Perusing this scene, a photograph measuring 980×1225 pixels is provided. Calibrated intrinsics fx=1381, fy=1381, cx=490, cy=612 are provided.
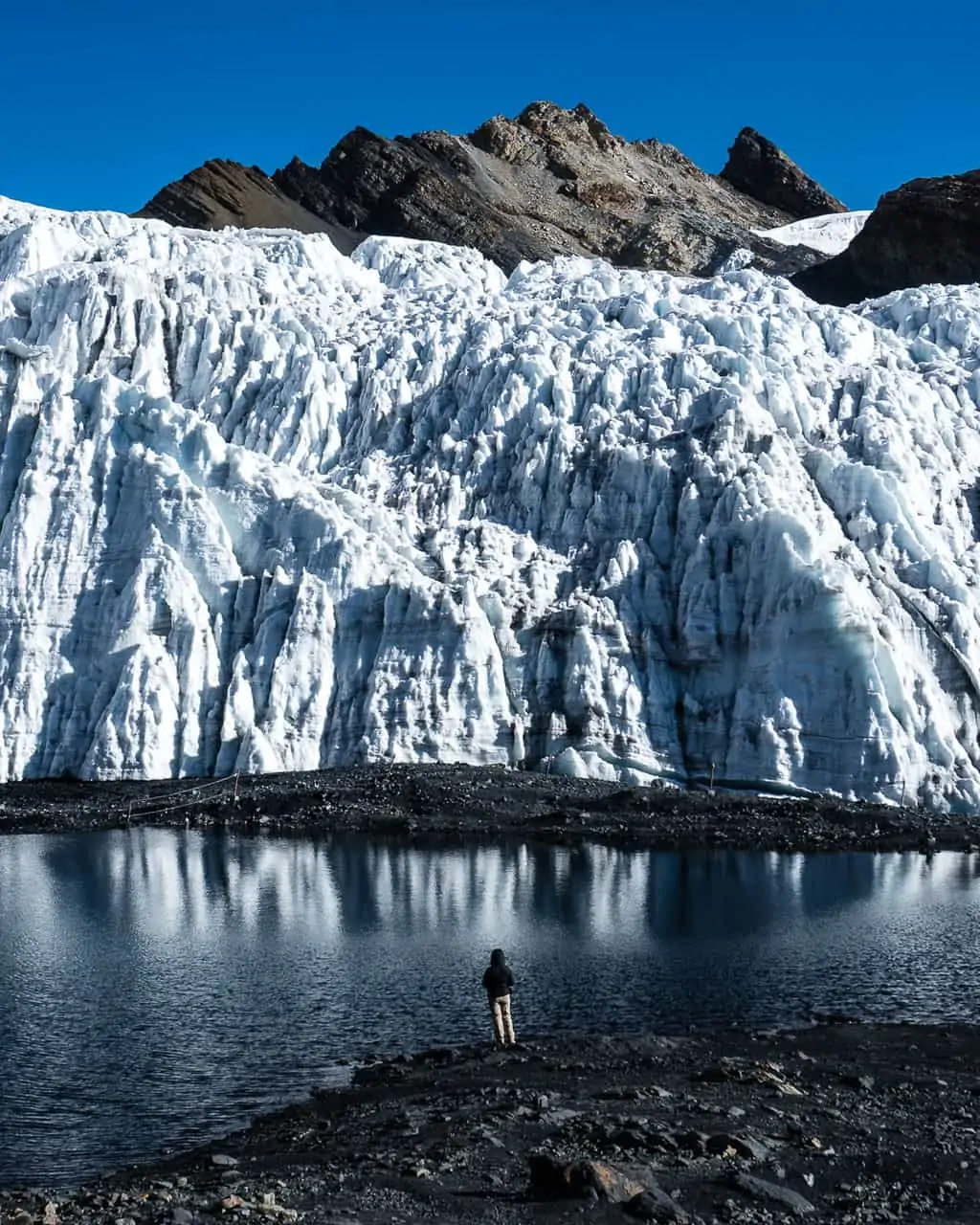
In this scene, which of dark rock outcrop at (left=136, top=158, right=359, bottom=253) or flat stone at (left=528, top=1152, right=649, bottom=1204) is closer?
flat stone at (left=528, top=1152, right=649, bottom=1204)

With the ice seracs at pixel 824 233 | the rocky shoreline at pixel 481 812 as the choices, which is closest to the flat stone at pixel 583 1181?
the rocky shoreline at pixel 481 812

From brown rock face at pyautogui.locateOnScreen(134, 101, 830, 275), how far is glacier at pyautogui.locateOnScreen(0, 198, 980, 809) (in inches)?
1614

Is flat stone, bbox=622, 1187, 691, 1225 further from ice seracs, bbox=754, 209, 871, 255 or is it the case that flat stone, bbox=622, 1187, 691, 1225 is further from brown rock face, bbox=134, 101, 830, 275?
ice seracs, bbox=754, 209, 871, 255

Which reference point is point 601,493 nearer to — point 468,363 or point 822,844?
point 468,363

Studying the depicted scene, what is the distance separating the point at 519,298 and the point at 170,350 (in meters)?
22.8

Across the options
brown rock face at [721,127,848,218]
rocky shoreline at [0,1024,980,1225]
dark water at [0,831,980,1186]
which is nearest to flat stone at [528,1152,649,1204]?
rocky shoreline at [0,1024,980,1225]

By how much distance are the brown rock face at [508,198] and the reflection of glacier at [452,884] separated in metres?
75.6

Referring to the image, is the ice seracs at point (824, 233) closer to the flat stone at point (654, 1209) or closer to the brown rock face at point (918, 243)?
the brown rock face at point (918, 243)

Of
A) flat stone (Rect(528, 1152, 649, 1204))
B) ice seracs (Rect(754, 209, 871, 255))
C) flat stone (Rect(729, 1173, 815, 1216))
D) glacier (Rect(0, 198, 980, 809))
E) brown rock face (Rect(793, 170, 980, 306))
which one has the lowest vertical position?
flat stone (Rect(729, 1173, 815, 1216))

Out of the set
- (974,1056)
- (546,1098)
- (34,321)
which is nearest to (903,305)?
(34,321)

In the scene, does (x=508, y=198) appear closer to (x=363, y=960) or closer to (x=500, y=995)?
(x=363, y=960)

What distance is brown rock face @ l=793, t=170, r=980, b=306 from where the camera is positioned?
355ft

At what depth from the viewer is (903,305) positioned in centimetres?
8488

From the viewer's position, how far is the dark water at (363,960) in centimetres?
2328
